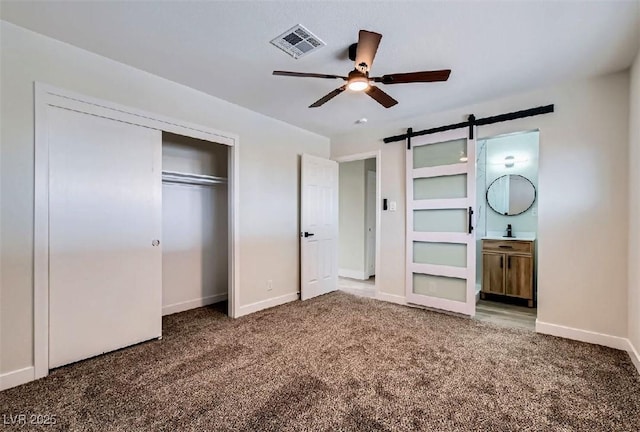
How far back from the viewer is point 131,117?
8.61 feet

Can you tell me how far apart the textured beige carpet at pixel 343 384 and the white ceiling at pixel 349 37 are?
8.33 feet

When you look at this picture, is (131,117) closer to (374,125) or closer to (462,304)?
(374,125)

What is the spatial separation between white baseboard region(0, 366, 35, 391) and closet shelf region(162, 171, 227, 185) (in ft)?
6.94

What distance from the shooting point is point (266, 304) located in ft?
12.5

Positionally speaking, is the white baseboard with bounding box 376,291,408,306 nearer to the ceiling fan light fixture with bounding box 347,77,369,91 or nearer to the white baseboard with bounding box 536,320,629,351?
the white baseboard with bounding box 536,320,629,351

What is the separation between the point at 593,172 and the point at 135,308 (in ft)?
14.8

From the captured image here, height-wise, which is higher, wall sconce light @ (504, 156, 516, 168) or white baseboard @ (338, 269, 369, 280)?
wall sconce light @ (504, 156, 516, 168)

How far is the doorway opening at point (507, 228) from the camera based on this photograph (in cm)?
397

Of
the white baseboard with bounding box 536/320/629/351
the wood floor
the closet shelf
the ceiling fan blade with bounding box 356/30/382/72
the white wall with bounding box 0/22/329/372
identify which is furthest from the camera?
the closet shelf

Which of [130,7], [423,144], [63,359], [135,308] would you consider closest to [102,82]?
[130,7]

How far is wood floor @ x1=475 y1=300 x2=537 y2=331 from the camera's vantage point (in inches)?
130

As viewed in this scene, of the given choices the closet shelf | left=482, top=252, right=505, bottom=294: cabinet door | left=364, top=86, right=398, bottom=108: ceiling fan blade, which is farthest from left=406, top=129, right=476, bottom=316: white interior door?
the closet shelf

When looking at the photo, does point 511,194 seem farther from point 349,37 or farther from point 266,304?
point 266,304

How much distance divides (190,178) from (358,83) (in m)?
2.51
